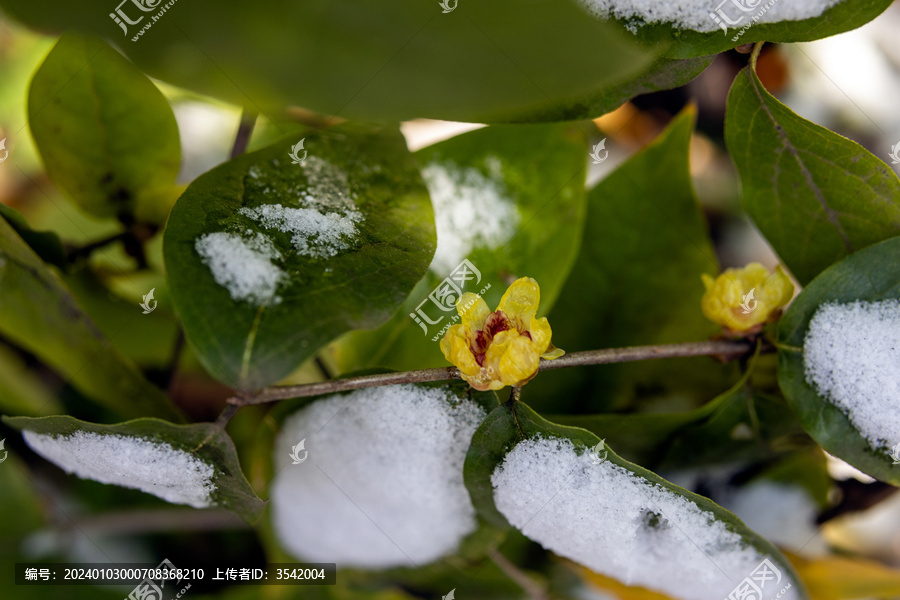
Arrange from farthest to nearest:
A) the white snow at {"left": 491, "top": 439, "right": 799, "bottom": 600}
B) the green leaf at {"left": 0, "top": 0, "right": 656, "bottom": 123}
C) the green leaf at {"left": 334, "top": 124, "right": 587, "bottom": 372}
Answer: the green leaf at {"left": 334, "top": 124, "right": 587, "bottom": 372} → the white snow at {"left": 491, "top": 439, "right": 799, "bottom": 600} → the green leaf at {"left": 0, "top": 0, "right": 656, "bottom": 123}

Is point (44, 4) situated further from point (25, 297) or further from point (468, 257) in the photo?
point (468, 257)

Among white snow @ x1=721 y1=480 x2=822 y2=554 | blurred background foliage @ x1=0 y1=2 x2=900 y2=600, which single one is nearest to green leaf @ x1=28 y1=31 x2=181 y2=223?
blurred background foliage @ x1=0 y1=2 x2=900 y2=600

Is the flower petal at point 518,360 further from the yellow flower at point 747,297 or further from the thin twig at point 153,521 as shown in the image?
the thin twig at point 153,521

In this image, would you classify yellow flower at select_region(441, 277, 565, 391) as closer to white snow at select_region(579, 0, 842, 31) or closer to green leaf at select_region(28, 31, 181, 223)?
white snow at select_region(579, 0, 842, 31)

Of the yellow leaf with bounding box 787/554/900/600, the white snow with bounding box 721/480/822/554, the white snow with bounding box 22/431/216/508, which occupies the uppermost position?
the white snow with bounding box 22/431/216/508

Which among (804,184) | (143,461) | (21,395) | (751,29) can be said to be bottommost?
(21,395)

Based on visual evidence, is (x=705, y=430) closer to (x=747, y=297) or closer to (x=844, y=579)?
(x=747, y=297)

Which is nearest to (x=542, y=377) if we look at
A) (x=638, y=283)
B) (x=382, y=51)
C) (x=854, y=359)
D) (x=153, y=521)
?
(x=638, y=283)
